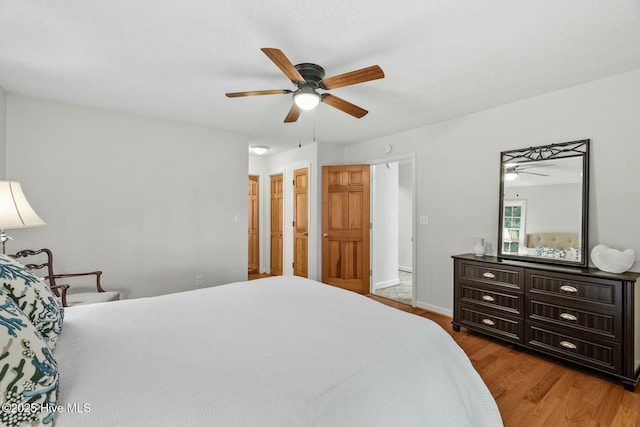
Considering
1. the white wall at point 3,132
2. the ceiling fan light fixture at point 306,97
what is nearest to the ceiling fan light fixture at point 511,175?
the ceiling fan light fixture at point 306,97

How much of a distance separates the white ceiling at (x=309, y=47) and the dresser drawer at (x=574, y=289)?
167cm

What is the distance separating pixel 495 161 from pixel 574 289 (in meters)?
1.45

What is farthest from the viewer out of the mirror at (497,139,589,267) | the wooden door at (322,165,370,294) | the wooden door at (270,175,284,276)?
the wooden door at (270,175,284,276)

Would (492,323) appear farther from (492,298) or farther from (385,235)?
(385,235)

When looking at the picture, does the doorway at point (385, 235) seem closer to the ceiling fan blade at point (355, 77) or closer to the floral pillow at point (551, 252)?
the floral pillow at point (551, 252)

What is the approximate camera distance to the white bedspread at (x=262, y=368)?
85 centimetres

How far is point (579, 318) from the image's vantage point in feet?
7.64

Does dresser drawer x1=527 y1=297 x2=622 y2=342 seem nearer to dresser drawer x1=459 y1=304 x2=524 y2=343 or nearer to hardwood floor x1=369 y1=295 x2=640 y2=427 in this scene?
dresser drawer x1=459 y1=304 x2=524 y2=343

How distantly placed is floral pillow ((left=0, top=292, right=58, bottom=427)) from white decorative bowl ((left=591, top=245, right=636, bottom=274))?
10.9 feet

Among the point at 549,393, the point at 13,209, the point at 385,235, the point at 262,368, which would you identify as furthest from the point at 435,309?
the point at 13,209

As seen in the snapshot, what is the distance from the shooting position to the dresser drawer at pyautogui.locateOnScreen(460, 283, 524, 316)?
2.69 metres

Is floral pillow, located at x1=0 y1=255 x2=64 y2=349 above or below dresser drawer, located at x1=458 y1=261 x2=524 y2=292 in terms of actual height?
above

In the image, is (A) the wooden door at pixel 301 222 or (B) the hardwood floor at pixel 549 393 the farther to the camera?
(A) the wooden door at pixel 301 222

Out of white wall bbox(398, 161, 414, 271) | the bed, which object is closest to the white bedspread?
the bed
